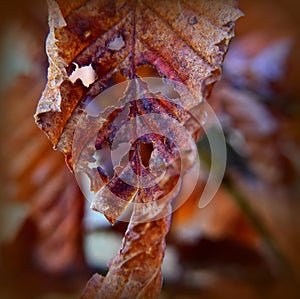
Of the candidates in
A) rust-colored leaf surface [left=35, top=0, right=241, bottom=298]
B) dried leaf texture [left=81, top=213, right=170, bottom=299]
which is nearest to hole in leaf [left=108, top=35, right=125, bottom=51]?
rust-colored leaf surface [left=35, top=0, right=241, bottom=298]

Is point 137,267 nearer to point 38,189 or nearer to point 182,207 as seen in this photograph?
point 38,189

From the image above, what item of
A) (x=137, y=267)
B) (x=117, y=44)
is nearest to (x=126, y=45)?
(x=117, y=44)

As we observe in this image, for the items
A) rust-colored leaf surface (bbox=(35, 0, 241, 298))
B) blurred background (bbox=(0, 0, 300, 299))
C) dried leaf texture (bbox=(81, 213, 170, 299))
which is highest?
rust-colored leaf surface (bbox=(35, 0, 241, 298))

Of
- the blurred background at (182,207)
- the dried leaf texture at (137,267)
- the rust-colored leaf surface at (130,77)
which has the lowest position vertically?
the blurred background at (182,207)

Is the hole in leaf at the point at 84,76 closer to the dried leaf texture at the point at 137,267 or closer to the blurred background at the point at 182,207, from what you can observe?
the dried leaf texture at the point at 137,267

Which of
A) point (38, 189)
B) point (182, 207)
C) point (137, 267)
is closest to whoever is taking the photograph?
point (137, 267)

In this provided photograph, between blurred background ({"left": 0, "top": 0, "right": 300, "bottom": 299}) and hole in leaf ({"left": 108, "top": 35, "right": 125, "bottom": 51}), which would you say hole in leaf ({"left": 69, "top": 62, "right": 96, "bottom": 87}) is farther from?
blurred background ({"left": 0, "top": 0, "right": 300, "bottom": 299})

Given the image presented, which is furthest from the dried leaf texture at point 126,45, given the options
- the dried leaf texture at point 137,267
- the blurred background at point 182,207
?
the blurred background at point 182,207
